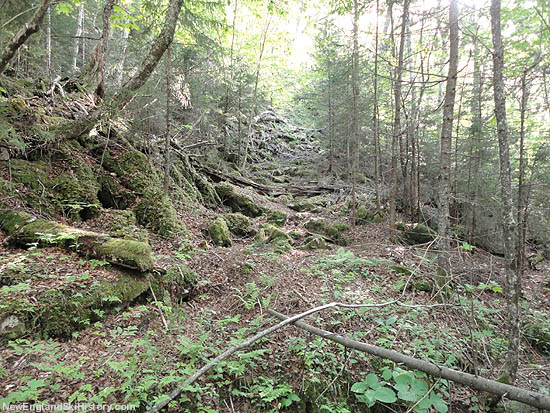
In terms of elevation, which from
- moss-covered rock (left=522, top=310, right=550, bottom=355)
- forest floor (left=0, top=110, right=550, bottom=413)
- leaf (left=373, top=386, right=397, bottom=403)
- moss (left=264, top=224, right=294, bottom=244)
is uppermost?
moss (left=264, top=224, right=294, bottom=244)

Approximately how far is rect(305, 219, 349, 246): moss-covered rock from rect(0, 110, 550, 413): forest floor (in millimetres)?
3560

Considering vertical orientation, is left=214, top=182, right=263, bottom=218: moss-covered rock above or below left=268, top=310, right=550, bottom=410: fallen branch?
above

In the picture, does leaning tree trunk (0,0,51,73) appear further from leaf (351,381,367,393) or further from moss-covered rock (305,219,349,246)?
moss-covered rock (305,219,349,246)

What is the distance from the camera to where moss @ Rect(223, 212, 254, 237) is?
9.07m

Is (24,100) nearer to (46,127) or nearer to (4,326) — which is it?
(46,127)

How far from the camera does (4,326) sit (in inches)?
120

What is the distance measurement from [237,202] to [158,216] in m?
4.71

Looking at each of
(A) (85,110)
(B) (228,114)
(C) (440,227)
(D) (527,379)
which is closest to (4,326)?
(A) (85,110)

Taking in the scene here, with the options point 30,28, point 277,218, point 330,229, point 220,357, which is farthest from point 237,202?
point 220,357

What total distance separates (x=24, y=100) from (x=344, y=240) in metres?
9.64

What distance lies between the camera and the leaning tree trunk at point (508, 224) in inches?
142

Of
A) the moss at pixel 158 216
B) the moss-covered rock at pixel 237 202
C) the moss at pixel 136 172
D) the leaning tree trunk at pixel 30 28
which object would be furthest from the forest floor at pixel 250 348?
the moss-covered rock at pixel 237 202

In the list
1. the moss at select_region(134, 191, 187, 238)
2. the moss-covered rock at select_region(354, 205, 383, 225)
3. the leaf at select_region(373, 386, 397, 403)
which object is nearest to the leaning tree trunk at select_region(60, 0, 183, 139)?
the moss at select_region(134, 191, 187, 238)

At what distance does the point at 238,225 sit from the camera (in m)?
9.19
